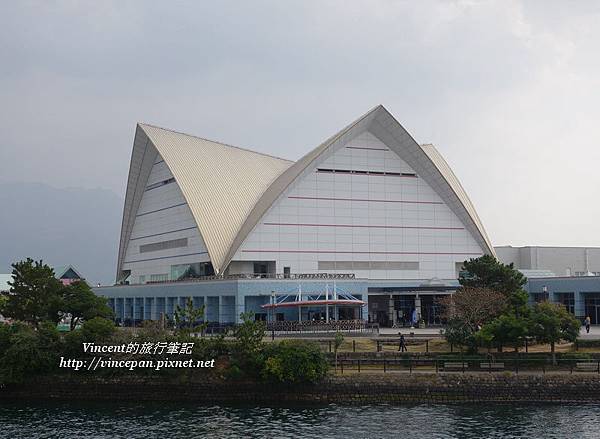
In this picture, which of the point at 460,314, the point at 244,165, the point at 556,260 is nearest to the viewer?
the point at 460,314

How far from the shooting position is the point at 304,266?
62.9m

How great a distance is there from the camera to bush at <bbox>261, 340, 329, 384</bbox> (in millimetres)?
34906

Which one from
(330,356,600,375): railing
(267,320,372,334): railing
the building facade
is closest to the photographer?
(330,356,600,375): railing

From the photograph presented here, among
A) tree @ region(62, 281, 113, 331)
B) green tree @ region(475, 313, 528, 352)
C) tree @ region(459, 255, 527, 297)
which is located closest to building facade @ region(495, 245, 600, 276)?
tree @ region(459, 255, 527, 297)

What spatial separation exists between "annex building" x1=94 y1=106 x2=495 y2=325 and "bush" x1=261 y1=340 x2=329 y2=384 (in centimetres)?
2142

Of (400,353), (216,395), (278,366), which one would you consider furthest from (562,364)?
(216,395)

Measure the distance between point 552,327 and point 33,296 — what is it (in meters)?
31.0

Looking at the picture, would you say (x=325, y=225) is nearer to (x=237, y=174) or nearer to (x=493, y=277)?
(x=237, y=174)

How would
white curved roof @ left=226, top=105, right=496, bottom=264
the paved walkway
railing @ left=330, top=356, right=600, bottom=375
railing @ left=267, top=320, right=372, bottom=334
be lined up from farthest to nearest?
white curved roof @ left=226, top=105, right=496, bottom=264 < railing @ left=267, top=320, right=372, bottom=334 < the paved walkway < railing @ left=330, top=356, right=600, bottom=375

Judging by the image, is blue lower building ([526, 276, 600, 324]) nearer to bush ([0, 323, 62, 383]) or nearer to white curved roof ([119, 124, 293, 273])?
white curved roof ([119, 124, 293, 273])

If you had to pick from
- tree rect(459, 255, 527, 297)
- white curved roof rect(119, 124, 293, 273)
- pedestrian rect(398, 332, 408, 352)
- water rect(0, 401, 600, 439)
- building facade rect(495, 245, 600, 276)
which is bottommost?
water rect(0, 401, 600, 439)

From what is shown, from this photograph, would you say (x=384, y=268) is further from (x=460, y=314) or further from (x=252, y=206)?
(x=460, y=314)

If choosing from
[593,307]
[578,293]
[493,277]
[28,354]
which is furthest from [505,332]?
[28,354]

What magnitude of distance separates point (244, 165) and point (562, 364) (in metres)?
41.5
